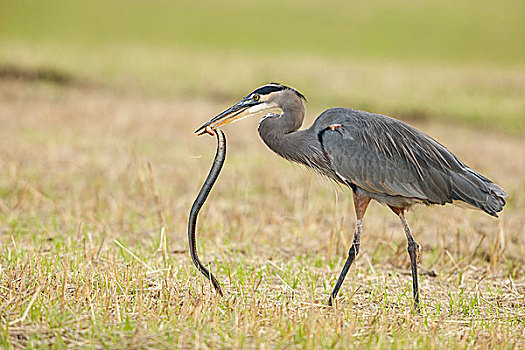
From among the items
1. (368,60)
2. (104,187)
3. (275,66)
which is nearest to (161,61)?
(275,66)

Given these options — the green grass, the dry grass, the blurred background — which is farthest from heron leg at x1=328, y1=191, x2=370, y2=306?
the green grass

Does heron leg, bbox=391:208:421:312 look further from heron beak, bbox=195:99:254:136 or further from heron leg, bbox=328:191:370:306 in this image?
heron beak, bbox=195:99:254:136

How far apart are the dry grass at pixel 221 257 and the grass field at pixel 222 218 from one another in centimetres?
2

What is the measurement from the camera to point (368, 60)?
27062mm

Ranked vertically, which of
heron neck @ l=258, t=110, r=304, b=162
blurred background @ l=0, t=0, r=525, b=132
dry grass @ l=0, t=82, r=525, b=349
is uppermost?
blurred background @ l=0, t=0, r=525, b=132

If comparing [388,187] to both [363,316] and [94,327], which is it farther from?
[94,327]

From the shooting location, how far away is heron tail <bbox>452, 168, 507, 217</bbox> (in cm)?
490

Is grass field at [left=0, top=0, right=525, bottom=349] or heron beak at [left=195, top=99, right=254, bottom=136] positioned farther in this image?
heron beak at [left=195, top=99, right=254, bottom=136]

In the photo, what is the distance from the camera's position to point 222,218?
24.7 ft

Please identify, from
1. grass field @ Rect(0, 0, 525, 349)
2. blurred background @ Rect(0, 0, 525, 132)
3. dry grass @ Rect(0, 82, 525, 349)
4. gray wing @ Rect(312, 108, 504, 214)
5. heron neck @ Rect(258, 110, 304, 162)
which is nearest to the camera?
dry grass @ Rect(0, 82, 525, 349)

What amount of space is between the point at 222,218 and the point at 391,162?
3.00m

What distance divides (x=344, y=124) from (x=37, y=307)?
275 cm

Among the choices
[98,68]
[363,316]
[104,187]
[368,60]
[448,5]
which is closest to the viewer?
[363,316]

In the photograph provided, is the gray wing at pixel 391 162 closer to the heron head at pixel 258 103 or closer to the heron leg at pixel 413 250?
the heron leg at pixel 413 250
